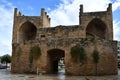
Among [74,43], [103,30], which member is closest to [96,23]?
Result: [103,30]

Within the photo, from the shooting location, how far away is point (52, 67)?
27.1 metres

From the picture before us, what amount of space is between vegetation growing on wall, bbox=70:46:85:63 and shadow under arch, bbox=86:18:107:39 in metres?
9.58

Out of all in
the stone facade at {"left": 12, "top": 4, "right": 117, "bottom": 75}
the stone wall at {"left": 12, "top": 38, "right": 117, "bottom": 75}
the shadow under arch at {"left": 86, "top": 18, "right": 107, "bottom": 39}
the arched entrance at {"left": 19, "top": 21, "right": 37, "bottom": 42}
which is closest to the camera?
the stone wall at {"left": 12, "top": 38, "right": 117, "bottom": 75}

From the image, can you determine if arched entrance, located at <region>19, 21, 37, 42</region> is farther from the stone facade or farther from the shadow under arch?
the shadow under arch

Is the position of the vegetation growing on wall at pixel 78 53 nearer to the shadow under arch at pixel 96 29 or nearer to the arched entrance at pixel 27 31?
the shadow under arch at pixel 96 29

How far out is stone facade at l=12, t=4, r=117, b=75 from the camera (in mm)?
23516

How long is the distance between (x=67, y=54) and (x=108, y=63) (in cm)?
479

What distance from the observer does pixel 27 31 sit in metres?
35.9

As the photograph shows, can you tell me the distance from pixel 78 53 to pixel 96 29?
456 inches

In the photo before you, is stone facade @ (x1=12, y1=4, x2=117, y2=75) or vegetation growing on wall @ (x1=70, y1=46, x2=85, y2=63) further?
stone facade @ (x1=12, y1=4, x2=117, y2=75)

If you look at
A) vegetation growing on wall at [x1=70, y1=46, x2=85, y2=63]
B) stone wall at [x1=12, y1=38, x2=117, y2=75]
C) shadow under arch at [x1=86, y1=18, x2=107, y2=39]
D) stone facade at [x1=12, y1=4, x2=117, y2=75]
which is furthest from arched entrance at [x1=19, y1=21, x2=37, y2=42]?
vegetation growing on wall at [x1=70, y1=46, x2=85, y2=63]

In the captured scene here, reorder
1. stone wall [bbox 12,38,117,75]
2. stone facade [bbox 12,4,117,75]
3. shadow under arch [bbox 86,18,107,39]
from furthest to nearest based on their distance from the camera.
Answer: shadow under arch [bbox 86,18,107,39] < stone facade [bbox 12,4,117,75] < stone wall [bbox 12,38,117,75]

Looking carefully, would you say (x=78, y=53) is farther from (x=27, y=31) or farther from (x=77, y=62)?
(x=27, y=31)

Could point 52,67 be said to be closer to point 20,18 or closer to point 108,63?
point 108,63
